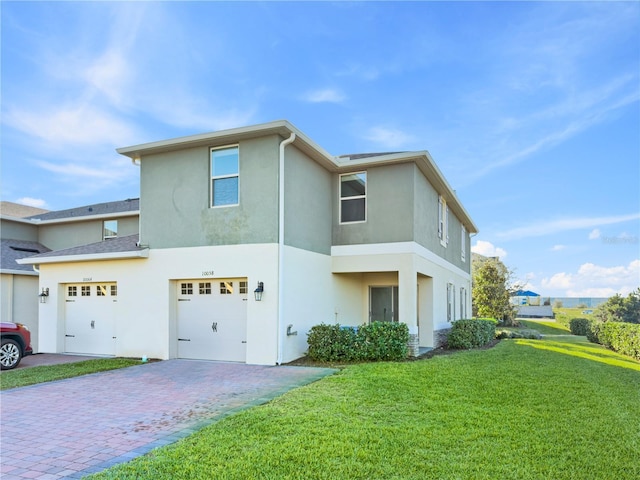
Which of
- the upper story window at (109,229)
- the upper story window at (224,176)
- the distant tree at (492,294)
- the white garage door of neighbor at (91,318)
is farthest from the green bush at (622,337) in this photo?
the upper story window at (109,229)

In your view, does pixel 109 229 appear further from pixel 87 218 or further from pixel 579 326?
pixel 579 326

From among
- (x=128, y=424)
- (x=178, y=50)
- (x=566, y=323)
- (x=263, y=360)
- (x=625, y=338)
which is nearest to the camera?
(x=128, y=424)

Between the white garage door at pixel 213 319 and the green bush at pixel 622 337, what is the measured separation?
14.5 m

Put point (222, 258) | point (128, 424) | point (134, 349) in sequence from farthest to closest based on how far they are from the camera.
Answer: point (134, 349), point (222, 258), point (128, 424)

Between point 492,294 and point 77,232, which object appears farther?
point 492,294

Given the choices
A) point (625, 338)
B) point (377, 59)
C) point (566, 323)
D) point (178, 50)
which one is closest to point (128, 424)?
point (178, 50)

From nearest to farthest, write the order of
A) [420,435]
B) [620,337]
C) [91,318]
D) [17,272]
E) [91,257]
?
[420,435] → [91,257] → [91,318] → [17,272] → [620,337]

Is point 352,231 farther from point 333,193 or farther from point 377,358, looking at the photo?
point 377,358

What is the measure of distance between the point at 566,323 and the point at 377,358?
28.5m

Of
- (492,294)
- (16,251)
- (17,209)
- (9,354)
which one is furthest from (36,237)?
(492,294)

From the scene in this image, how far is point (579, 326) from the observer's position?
1111 inches

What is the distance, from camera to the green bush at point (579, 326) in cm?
2745

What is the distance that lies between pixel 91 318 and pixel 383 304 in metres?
9.72

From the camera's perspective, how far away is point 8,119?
575 inches
